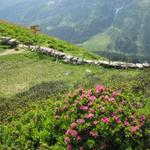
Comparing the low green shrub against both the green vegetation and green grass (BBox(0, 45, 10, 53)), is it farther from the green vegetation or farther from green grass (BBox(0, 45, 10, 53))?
green grass (BBox(0, 45, 10, 53))

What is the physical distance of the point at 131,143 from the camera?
15.0 meters

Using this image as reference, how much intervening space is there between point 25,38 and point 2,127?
3942 cm

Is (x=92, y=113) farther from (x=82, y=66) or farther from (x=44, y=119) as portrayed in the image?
(x=82, y=66)

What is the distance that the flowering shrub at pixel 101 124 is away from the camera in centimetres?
A: 1492

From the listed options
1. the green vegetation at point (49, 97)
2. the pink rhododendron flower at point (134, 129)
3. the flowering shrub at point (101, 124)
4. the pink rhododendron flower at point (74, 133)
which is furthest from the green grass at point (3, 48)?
the pink rhododendron flower at point (134, 129)

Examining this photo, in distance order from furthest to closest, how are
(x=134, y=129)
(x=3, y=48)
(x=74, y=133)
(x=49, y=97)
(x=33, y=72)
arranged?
(x=3, y=48) < (x=33, y=72) < (x=49, y=97) < (x=134, y=129) < (x=74, y=133)

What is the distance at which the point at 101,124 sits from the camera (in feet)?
49.2

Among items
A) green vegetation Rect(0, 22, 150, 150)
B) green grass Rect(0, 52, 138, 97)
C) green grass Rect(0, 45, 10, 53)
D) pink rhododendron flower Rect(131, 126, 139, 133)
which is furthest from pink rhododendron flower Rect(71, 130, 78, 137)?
green grass Rect(0, 45, 10, 53)

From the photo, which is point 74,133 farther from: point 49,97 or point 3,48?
point 3,48

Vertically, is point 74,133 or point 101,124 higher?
point 101,124

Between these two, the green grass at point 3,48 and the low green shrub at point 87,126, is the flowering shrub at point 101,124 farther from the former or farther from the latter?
the green grass at point 3,48

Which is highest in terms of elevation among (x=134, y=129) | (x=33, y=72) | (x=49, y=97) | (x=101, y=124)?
(x=101, y=124)

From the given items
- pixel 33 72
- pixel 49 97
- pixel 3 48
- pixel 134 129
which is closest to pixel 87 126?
pixel 134 129

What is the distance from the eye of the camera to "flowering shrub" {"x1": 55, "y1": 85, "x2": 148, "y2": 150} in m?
14.9
